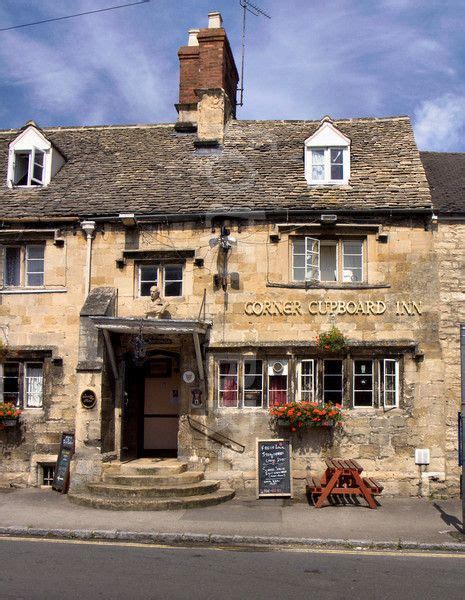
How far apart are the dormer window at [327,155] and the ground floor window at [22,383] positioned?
26.2 ft

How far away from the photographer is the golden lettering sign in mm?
15109

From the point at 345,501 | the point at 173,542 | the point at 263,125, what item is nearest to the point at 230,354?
the point at 345,501

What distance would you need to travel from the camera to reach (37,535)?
11195 mm

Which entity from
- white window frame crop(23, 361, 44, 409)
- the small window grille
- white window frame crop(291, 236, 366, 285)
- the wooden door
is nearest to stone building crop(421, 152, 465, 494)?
white window frame crop(291, 236, 366, 285)

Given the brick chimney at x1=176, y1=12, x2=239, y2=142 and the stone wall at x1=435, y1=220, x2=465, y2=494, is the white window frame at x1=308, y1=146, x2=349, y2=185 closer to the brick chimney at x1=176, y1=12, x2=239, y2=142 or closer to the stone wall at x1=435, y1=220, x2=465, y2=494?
the stone wall at x1=435, y1=220, x2=465, y2=494

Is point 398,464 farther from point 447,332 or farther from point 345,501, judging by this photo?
point 447,332

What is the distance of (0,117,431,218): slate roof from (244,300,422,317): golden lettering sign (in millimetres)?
2127

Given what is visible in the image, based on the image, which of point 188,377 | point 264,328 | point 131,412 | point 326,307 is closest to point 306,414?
point 264,328

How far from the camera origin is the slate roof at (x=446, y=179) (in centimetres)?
1568

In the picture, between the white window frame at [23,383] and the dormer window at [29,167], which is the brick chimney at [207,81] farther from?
the white window frame at [23,383]

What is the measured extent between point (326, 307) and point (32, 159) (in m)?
8.47

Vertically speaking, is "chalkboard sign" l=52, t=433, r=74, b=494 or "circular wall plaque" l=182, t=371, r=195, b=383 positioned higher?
"circular wall plaque" l=182, t=371, r=195, b=383

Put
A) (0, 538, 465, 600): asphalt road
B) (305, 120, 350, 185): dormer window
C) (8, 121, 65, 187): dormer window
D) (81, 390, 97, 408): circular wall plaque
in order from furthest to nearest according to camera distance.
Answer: (8, 121, 65, 187): dormer window, (305, 120, 350, 185): dormer window, (81, 390, 97, 408): circular wall plaque, (0, 538, 465, 600): asphalt road

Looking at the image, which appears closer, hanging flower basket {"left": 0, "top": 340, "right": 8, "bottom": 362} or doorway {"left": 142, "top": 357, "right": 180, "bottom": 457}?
hanging flower basket {"left": 0, "top": 340, "right": 8, "bottom": 362}
